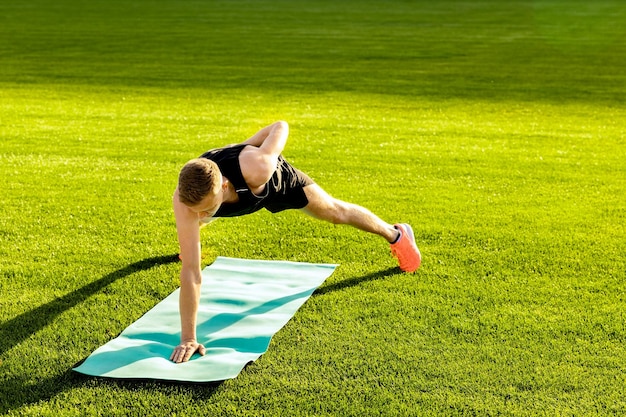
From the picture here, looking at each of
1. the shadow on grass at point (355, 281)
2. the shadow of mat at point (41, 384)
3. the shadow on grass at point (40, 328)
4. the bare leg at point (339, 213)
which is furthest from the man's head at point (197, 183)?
the shadow on grass at point (355, 281)

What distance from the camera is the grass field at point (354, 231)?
12.9ft

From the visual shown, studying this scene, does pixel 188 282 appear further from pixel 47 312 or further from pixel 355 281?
pixel 355 281

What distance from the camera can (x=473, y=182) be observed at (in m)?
7.41

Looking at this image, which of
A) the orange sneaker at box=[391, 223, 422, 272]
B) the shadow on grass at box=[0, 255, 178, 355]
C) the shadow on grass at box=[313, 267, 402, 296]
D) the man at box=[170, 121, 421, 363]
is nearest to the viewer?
the man at box=[170, 121, 421, 363]

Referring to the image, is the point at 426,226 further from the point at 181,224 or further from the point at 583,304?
the point at 181,224

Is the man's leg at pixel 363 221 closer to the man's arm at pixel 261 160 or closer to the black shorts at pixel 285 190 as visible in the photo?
the black shorts at pixel 285 190

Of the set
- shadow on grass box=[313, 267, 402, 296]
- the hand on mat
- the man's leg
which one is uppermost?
the man's leg

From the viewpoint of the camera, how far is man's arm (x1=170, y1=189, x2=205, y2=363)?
13.6ft

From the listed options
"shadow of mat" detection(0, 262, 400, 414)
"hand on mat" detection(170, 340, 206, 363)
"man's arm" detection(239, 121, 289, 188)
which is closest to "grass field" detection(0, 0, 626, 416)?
"shadow of mat" detection(0, 262, 400, 414)

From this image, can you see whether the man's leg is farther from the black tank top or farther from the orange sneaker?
the black tank top

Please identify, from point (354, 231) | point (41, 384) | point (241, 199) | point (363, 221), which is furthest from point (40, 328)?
point (354, 231)

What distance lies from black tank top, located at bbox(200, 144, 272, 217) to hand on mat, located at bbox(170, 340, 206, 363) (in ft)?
2.45

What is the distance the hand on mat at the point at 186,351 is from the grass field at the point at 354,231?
0.82ft

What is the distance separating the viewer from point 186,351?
4.15 metres
